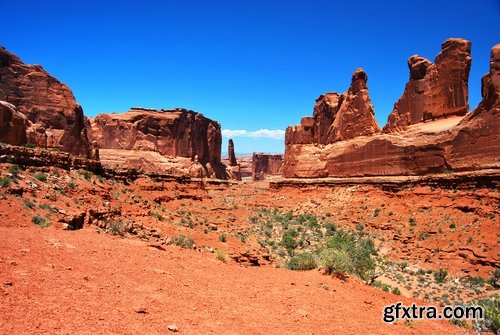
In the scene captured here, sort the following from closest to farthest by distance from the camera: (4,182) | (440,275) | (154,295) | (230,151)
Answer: (154,295), (4,182), (440,275), (230,151)

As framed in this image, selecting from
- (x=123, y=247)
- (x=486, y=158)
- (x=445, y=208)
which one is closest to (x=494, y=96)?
(x=486, y=158)

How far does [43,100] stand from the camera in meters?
34.5

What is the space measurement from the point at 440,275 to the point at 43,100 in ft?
Answer: 111

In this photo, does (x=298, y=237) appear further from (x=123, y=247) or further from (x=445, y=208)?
(x=123, y=247)

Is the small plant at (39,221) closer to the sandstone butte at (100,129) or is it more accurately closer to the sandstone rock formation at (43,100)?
the sandstone butte at (100,129)

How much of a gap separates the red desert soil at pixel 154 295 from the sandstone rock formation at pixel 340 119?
29104 millimetres

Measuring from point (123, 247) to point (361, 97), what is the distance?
32.7m

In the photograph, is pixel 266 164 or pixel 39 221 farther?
pixel 266 164

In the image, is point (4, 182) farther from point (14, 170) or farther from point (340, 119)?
point (340, 119)

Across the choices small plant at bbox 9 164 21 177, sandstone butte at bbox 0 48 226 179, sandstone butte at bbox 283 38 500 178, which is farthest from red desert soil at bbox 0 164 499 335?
sandstone butte at bbox 0 48 226 179

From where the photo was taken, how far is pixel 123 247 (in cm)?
1069

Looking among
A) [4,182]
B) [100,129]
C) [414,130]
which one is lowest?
[4,182]

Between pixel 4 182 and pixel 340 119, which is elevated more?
pixel 340 119

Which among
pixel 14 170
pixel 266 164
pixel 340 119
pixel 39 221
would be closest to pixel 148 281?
pixel 39 221
